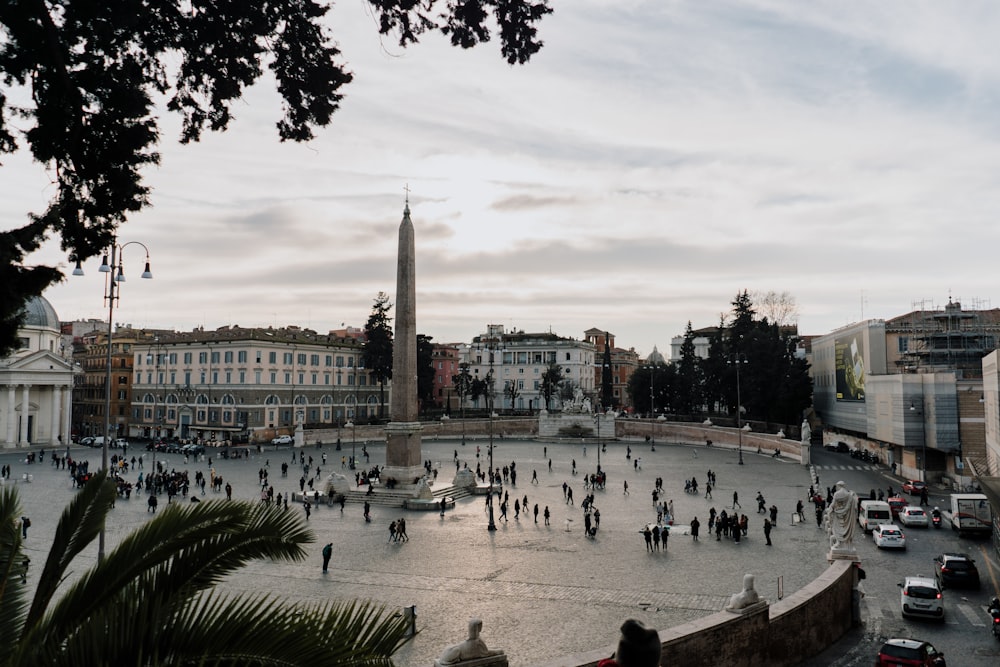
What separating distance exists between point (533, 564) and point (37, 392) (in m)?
49.7

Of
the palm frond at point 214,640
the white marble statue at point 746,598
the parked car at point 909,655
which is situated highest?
the palm frond at point 214,640

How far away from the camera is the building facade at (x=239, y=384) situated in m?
57.9

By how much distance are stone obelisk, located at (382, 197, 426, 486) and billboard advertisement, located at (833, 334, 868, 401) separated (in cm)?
3161

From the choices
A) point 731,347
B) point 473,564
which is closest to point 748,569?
point 473,564

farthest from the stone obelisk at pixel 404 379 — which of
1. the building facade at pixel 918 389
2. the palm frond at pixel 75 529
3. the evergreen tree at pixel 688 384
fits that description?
the evergreen tree at pixel 688 384

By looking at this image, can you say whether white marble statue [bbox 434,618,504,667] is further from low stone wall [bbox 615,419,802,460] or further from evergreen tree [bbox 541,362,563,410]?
evergreen tree [bbox 541,362,563,410]

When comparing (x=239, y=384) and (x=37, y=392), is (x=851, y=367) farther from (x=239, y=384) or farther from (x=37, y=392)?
(x=37, y=392)

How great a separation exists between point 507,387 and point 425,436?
Answer: 32129mm

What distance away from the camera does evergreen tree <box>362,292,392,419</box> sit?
6675 centimetres

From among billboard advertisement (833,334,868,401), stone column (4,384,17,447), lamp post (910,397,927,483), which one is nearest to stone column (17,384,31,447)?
stone column (4,384,17,447)

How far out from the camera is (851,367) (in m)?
51.2

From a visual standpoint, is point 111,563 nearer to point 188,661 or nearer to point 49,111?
point 188,661

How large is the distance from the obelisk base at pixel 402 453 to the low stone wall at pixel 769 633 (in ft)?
63.7

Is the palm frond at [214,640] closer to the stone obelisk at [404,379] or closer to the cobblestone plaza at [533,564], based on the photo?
the cobblestone plaza at [533,564]
